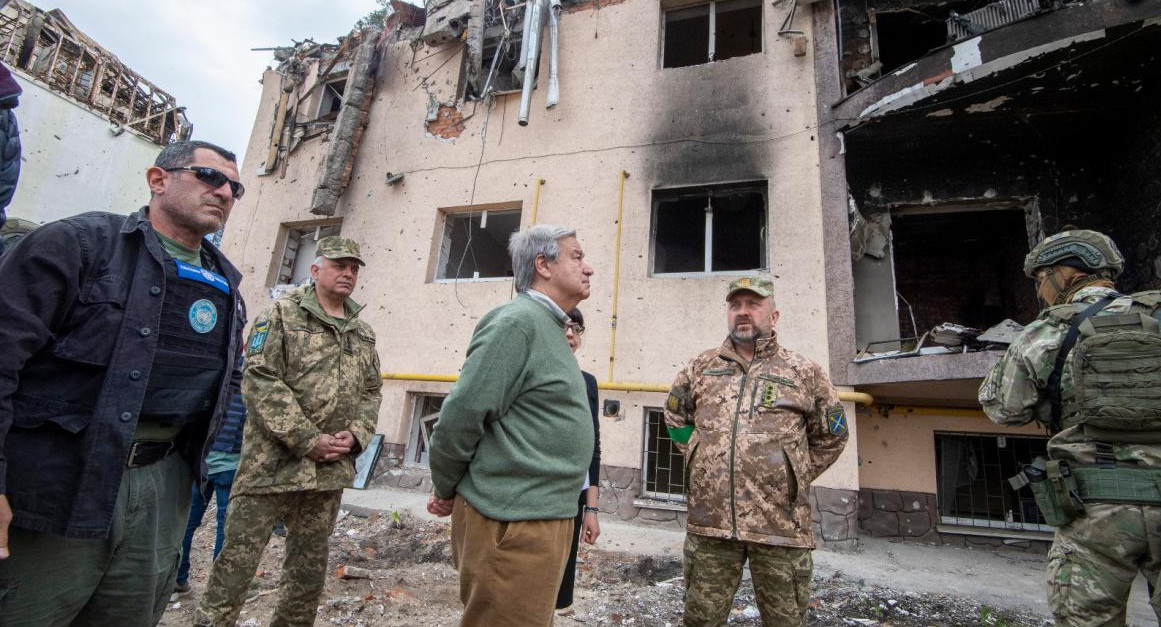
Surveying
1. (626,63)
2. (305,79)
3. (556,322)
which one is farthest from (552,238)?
(305,79)

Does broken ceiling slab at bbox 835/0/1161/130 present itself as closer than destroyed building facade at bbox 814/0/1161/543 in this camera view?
Yes

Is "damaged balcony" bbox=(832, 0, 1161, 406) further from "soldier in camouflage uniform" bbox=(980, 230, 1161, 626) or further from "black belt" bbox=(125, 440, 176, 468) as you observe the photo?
"black belt" bbox=(125, 440, 176, 468)

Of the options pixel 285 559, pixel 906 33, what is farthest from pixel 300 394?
pixel 906 33

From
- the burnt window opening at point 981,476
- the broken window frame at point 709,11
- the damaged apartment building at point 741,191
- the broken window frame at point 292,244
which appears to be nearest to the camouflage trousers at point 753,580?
the damaged apartment building at point 741,191

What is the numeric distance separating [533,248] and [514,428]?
2.36 ft

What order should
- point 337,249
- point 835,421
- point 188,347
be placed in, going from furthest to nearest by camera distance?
point 337,249 < point 835,421 < point 188,347

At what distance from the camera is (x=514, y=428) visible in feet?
5.60

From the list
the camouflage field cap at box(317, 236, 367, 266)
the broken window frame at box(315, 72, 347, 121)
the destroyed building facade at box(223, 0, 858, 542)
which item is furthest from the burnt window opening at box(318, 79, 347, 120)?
the camouflage field cap at box(317, 236, 367, 266)

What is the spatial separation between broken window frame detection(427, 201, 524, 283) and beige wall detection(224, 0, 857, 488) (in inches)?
6.0

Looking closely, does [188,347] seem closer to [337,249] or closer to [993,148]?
[337,249]

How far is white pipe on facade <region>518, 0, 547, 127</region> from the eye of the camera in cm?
769

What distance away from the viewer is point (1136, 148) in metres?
6.20

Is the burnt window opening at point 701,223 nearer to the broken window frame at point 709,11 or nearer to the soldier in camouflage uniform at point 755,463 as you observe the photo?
the broken window frame at point 709,11

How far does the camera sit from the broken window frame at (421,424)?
730cm
